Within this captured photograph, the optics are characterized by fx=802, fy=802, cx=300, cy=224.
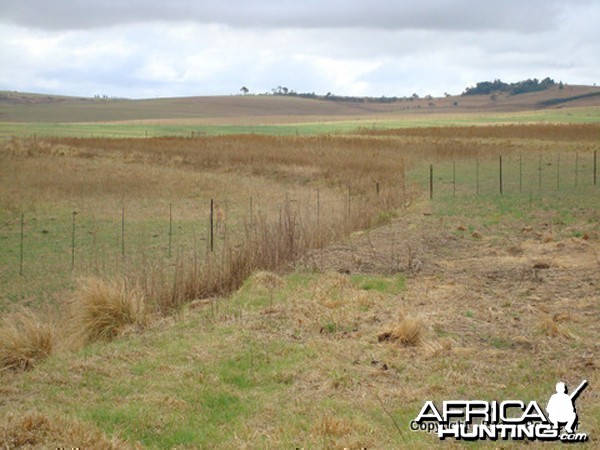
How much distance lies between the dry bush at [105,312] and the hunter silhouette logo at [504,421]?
15.6 feet

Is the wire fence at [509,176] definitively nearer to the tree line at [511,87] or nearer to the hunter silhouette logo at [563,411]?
the hunter silhouette logo at [563,411]

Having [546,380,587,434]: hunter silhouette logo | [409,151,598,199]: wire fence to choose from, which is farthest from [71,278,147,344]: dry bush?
[409,151,598,199]: wire fence

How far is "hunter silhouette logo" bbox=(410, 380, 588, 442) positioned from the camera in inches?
226

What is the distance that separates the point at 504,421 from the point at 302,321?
3.89 metres

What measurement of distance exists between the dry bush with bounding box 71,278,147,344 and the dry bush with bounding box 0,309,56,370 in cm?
88

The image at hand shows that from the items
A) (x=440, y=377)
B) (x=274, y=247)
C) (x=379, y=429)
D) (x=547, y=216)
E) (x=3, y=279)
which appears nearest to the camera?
(x=379, y=429)

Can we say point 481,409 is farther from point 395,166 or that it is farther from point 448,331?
point 395,166

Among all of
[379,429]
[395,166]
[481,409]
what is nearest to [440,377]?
[481,409]

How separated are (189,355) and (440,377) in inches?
101

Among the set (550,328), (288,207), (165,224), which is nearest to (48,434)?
(550,328)

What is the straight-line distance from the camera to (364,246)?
50.9ft

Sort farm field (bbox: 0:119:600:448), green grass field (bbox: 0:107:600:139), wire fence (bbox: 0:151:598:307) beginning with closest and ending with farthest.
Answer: farm field (bbox: 0:119:600:448), wire fence (bbox: 0:151:598:307), green grass field (bbox: 0:107:600:139)

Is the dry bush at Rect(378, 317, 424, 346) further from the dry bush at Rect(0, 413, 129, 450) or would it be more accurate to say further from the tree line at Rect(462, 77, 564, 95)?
the tree line at Rect(462, 77, 564, 95)

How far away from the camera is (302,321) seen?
948cm
